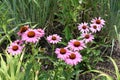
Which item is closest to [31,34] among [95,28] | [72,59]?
[72,59]

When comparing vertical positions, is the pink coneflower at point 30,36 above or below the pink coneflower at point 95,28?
above

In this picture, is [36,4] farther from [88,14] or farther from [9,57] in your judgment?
[9,57]

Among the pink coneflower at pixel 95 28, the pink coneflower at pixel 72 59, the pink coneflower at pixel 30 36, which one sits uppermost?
the pink coneflower at pixel 30 36

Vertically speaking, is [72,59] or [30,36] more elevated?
[30,36]

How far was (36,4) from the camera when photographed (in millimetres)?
2568

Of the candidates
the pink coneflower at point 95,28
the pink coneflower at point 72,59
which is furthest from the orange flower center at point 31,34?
the pink coneflower at point 95,28

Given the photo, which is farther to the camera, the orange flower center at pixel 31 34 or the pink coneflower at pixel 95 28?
the pink coneflower at pixel 95 28

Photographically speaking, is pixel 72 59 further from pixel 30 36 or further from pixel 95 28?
pixel 95 28

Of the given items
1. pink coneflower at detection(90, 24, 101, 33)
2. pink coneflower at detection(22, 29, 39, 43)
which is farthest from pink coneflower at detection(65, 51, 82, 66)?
pink coneflower at detection(90, 24, 101, 33)

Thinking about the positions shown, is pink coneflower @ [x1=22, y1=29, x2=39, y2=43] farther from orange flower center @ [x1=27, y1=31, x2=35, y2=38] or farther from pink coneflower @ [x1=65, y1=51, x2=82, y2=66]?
pink coneflower @ [x1=65, y1=51, x2=82, y2=66]

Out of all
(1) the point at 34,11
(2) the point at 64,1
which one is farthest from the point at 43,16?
(2) the point at 64,1

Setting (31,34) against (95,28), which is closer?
(31,34)

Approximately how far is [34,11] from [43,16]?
9cm

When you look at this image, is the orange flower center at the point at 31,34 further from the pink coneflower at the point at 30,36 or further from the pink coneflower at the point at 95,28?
the pink coneflower at the point at 95,28
